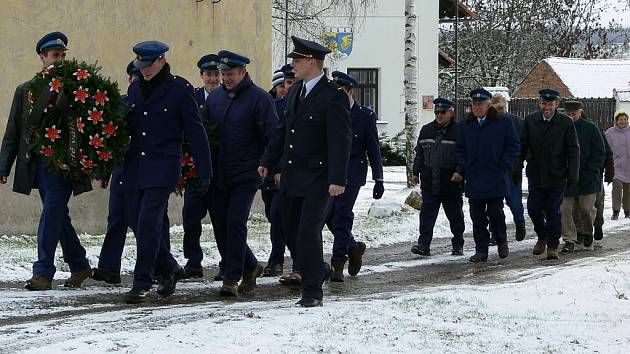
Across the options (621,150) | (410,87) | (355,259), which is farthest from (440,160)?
(410,87)

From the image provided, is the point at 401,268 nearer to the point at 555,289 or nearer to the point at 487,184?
the point at 487,184

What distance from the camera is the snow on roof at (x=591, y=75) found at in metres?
53.5

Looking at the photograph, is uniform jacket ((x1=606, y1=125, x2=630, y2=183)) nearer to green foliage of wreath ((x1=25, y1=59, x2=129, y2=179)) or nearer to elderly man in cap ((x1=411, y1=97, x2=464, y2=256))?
elderly man in cap ((x1=411, y1=97, x2=464, y2=256))

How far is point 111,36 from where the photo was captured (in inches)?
620

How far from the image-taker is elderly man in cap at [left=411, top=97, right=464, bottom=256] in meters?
14.1

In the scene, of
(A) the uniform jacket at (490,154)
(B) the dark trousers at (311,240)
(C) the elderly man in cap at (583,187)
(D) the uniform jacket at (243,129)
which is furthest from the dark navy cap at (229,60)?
(C) the elderly man in cap at (583,187)

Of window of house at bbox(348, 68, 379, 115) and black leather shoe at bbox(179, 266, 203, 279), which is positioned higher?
window of house at bbox(348, 68, 379, 115)

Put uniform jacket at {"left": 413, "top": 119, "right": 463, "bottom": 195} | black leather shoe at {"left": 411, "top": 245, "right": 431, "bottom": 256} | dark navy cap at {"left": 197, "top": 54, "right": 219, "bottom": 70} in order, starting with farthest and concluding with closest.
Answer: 1. black leather shoe at {"left": 411, "top": 245, "right": 431, "bottom": 256}
2. uniform jacket at {"left": 413, "top": 119, "right": 463, "bottom": 195}
3. dark navy cap at {"left": 197, "top": 54, "right": 219, "bottom": 70}

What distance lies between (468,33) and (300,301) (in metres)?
50.2

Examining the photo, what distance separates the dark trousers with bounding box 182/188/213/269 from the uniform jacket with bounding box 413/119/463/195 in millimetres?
3744

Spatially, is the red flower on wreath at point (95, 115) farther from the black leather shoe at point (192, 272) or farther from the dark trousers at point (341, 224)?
the dark trousers at point (341, 224)

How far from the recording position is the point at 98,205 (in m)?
15.9

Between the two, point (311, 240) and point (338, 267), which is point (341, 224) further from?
point (311, 240)

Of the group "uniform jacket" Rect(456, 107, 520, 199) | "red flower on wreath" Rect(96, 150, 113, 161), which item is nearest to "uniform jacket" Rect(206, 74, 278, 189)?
"red flower on wreath" Rect(96, 150, 113, 161)
